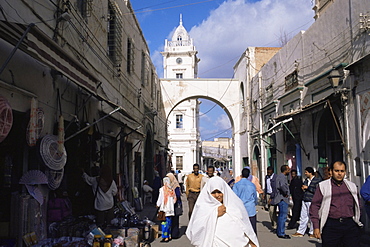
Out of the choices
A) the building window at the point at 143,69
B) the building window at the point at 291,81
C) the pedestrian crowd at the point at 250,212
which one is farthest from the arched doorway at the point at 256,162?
the pedestrian crowd at the point at 250,212

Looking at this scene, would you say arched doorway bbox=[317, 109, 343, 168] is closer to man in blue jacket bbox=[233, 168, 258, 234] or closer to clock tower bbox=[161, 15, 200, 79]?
man in blue jacket bbox=[233, 168, 258, 234]

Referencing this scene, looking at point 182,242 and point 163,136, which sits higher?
point 163,136

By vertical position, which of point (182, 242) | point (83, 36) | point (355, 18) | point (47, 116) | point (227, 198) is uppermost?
point (355, 18)

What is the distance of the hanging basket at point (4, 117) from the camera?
4.31 metres

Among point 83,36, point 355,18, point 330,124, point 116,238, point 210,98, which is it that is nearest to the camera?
point 116,238

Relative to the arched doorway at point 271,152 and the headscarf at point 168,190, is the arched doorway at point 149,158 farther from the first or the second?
the headscarf at point 168,190

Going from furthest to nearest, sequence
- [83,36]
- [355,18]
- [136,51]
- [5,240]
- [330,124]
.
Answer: [136,51], [330,124], [355,18], [83,36], [5,240]

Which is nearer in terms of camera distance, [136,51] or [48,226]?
[48,226]

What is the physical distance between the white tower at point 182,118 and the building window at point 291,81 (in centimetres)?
2369

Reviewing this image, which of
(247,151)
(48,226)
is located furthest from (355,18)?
(247,151)

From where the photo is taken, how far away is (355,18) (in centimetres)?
876

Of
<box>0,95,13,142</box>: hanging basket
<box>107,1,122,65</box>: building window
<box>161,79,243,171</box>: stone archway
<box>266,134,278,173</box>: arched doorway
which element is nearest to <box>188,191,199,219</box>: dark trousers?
<box>107,1,122,65</box>: building window

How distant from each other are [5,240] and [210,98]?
66.9 ft

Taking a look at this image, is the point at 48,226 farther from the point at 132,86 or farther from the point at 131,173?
the point at 132,86
